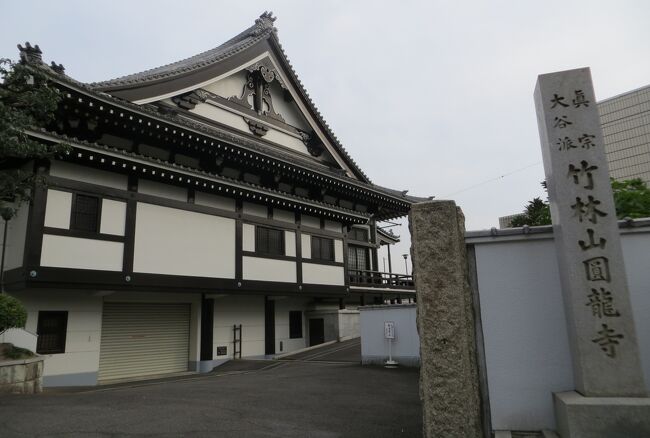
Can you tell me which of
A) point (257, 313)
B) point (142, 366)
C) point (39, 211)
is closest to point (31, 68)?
point (39, 211)

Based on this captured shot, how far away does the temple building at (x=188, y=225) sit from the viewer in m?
12.0

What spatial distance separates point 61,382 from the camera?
11953 millimetres

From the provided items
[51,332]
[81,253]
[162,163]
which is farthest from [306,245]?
[51,332]

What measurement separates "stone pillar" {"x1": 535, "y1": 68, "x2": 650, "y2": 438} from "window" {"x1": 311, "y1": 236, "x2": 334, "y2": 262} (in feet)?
45.1

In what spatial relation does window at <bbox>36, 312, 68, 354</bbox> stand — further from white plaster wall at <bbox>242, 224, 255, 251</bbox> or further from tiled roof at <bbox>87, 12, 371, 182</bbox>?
tiled roof at <bbox>87, 12, 371, 182</bbox>

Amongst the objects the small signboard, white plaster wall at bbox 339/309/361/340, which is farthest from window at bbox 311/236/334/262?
the small signboard

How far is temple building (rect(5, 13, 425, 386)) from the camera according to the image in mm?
11953

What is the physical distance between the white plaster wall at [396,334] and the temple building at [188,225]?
424cm

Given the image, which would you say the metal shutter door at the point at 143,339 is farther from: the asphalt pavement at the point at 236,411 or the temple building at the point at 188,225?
the asphalt pavement at the point at 236,411

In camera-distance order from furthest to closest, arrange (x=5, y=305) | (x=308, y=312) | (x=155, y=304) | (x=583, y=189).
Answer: (x=308, y=312) < (x=155, y=304) < (x=5, y=305) < (x=583, y=189)

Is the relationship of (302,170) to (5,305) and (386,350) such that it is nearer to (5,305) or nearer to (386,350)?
(386,350)

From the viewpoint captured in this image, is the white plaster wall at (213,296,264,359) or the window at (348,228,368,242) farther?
the window at (348,228,368,242)

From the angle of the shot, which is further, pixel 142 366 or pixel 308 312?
pixel 308 312

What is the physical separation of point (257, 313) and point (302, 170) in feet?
19.9
